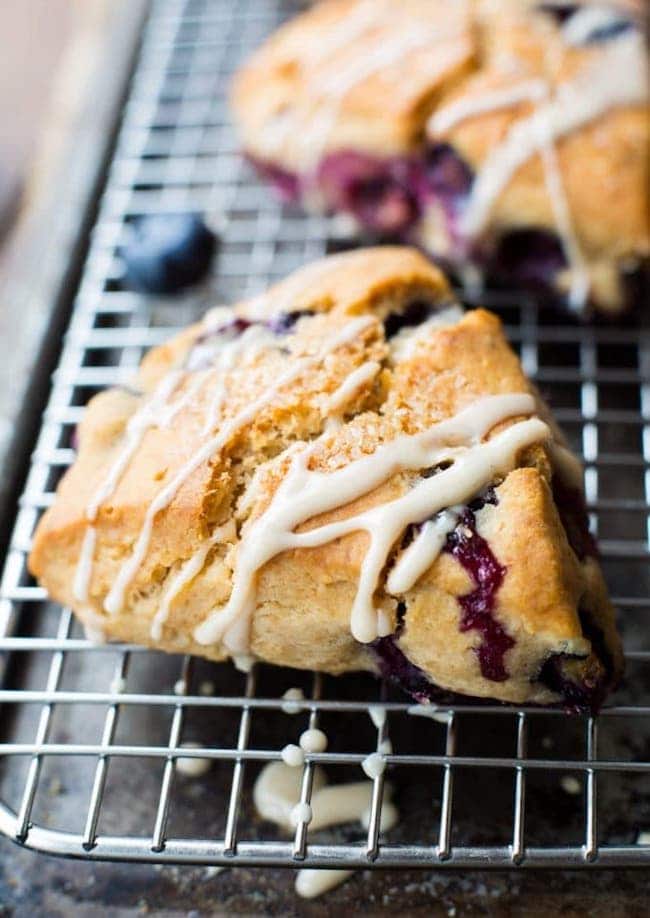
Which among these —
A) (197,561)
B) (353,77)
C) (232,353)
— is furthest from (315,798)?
(353,77)

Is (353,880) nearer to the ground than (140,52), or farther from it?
nearer to the ground

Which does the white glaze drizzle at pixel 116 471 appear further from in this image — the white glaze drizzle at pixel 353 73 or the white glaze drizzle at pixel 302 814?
the white glaze drizzle at pixel 353 73

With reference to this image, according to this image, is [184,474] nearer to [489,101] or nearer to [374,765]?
[374,765]

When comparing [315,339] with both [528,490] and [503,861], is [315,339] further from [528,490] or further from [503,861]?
[503,861]

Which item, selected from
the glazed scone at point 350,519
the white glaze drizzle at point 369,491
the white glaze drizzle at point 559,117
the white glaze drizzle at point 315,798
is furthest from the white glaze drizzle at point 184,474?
the white glaze drizzle at point 559,117

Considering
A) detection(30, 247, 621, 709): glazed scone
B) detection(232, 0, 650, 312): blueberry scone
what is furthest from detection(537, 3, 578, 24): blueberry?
detection(30, 247, 621, 709): glazed scone

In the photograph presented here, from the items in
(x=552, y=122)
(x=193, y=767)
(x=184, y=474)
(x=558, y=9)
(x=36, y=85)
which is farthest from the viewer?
(x=36, y=85)

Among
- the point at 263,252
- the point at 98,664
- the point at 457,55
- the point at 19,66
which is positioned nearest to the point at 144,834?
the point at 98,664
